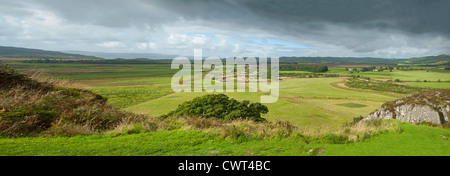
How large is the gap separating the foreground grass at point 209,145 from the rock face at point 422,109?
10.7 meters

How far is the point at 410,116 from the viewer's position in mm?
17938

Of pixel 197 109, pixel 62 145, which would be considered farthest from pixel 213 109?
pixel 62 145

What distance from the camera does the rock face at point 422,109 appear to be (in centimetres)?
1678

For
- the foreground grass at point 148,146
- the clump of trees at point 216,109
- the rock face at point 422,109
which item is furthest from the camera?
the clump of trees at point 216,109

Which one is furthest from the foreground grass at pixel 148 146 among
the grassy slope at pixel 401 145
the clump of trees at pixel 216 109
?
the clump of trees at pixel 216 109

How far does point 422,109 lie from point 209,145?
19.6 metres

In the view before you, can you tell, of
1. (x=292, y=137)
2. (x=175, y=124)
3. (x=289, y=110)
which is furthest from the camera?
(x=289, y=110)

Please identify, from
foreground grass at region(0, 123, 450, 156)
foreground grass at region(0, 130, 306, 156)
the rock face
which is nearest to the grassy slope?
foreground grass at region(0, 123, 450, 156)

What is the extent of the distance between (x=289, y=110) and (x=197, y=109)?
3520cm

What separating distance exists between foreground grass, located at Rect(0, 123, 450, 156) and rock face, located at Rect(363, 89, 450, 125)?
10.7 meters

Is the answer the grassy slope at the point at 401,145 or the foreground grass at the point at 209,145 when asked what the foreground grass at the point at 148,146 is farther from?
the grassy slope at the point at 401,145
